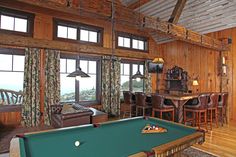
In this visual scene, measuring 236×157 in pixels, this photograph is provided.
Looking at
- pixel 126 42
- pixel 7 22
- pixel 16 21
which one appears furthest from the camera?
pixel 126 42

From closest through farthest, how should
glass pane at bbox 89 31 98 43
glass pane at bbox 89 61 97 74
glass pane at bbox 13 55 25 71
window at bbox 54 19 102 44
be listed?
glass pane at bbox 13 55 25 71, window at bbox 54 19 102 44, glass pane at bbox 89 31 98 43, glass pane at bbox 89 61 97 74

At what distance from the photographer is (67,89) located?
687 cm

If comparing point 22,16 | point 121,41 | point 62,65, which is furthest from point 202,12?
point 22,16

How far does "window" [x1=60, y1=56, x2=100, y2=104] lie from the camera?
22.2 feet

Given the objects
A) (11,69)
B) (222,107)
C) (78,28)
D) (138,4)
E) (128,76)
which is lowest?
(222,107)

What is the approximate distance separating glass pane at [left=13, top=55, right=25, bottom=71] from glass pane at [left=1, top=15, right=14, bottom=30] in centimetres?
92

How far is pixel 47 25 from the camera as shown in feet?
20.5

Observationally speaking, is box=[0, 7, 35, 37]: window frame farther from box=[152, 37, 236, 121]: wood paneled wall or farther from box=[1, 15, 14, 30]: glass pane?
box=[152, 37, 236, 121]: wood paneled wall

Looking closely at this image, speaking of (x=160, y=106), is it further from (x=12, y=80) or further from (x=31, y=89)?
(x=12, y=80)

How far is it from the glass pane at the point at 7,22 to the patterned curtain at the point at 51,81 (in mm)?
1267

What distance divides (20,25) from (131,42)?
4.74 meters

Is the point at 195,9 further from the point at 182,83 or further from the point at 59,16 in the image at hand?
the point at 59,16

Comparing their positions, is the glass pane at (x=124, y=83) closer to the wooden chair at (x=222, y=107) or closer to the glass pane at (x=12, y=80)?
the wooden chair at (x=222, y=107)

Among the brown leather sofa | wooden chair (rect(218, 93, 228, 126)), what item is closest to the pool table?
the brown leather sofa
